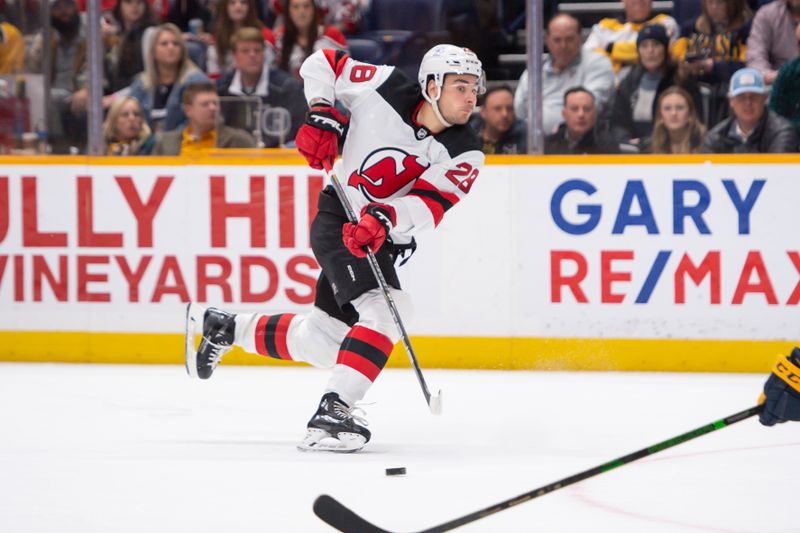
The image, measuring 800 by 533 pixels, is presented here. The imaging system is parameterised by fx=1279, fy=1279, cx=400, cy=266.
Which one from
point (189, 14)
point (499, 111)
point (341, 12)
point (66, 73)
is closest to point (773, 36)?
point (499, 111)

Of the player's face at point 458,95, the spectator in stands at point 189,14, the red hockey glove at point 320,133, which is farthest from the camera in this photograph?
the spectator in stands at point 189,14

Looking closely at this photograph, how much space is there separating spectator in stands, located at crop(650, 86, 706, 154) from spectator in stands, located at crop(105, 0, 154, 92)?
2.22 m

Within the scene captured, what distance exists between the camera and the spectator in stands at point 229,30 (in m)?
5.60

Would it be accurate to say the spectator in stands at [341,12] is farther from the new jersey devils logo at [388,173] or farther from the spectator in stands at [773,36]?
the new jersey devils logo at [388,173]

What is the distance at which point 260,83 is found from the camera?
17.8 feet

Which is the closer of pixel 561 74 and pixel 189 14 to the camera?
pixel 561 74

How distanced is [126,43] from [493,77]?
1631 millimetres

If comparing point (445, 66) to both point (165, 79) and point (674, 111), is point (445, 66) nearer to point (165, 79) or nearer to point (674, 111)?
point (674, 111)

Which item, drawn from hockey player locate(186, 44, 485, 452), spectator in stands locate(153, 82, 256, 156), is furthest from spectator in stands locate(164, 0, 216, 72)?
hockey player locate(186, 44, 485, 452)

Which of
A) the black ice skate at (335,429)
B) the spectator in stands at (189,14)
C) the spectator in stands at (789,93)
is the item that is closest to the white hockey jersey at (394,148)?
the black ice skate at (335,429)

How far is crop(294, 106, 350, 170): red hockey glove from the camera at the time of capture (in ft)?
12.1

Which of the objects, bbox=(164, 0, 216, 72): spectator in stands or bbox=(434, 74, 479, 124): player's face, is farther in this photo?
bbox=(164, 0, 216, 72): spectator in stands

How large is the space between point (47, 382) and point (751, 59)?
302 cm

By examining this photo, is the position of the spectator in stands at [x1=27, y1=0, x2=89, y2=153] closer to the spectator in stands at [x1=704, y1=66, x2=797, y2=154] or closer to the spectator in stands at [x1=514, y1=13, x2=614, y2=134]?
the spectator in stands at [x1=514, y1=13, x2=614, y2=134]
